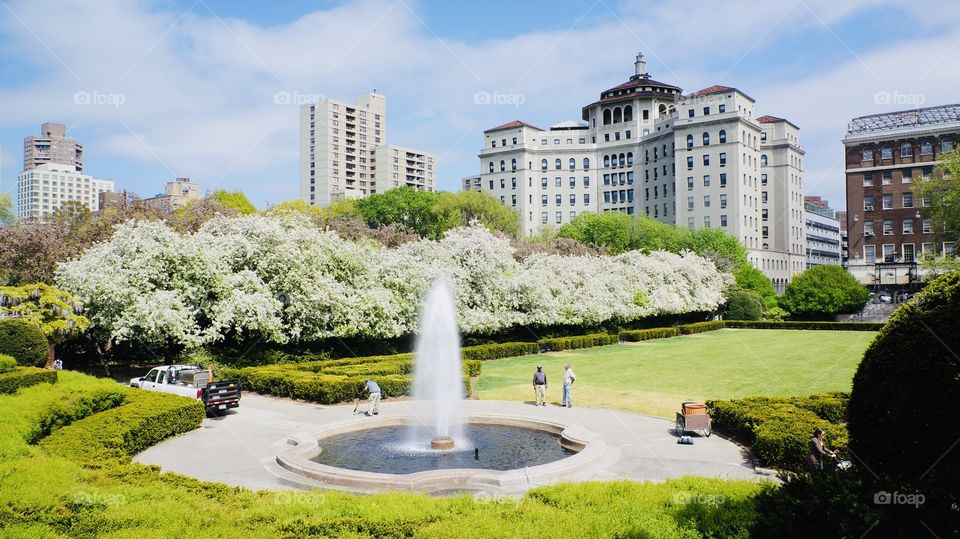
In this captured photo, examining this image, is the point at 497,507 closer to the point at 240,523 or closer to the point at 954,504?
the point at 240,523

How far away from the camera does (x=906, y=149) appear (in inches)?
3044

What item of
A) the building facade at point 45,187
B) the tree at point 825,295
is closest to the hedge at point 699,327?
the tree at point 825,295

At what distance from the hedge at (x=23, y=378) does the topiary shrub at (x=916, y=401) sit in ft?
71.9

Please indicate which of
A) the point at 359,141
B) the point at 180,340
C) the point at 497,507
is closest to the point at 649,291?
the point at 180,340

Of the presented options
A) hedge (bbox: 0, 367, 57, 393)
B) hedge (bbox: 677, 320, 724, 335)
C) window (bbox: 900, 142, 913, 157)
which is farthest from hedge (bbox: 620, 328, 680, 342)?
window (bbox: 900, 142, 913, 157)

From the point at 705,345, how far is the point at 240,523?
145 feet

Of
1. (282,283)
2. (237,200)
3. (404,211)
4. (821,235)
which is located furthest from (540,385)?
(821,235)

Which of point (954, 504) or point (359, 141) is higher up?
point (359, 141)

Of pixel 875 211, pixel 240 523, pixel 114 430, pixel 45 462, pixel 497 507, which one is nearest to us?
pixel 240 523

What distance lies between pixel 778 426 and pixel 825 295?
61378mm

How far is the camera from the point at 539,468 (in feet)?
45.6

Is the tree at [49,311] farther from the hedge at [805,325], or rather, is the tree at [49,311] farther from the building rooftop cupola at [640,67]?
the building rooftop cupola at [640,67]

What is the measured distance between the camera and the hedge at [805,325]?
201ft

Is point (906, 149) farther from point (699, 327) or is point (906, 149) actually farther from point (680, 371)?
point (680, 371)
